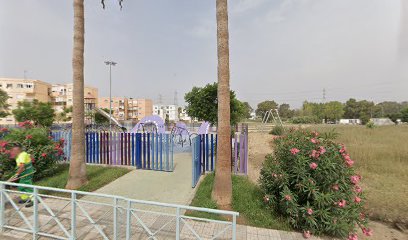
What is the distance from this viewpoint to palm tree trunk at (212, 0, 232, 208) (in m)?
4.68

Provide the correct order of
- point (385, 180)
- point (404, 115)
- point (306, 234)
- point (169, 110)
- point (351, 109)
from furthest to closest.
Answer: point (169, 110) → point (351, 109) → point (404, 115) → point (385, 180) → point (306, 234)

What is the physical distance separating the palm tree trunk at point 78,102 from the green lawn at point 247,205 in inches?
149

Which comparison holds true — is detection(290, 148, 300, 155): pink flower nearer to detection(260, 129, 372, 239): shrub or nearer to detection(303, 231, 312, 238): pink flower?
detection(260, 129, 372, 239): shrub

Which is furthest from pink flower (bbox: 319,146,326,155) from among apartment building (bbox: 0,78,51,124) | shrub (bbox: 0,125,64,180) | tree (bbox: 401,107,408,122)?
tree (bbox: 401,107,408,122)

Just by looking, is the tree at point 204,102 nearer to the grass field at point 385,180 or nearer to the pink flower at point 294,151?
the grass field at point 385,180

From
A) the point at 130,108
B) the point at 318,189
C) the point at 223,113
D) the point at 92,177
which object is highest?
the point at 130,108

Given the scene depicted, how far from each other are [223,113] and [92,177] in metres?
5.46

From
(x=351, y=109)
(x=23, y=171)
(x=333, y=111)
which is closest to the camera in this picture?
(x=23, y=171)

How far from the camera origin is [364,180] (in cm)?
700

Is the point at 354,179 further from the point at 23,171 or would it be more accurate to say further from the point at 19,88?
the point at 19,88

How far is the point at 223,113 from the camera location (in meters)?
4.69

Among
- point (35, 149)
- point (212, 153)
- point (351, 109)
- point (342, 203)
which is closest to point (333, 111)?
point (351, 109)

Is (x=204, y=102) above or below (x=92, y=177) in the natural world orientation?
above

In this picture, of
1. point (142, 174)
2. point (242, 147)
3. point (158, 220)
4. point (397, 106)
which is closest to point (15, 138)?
point (142, 174)
